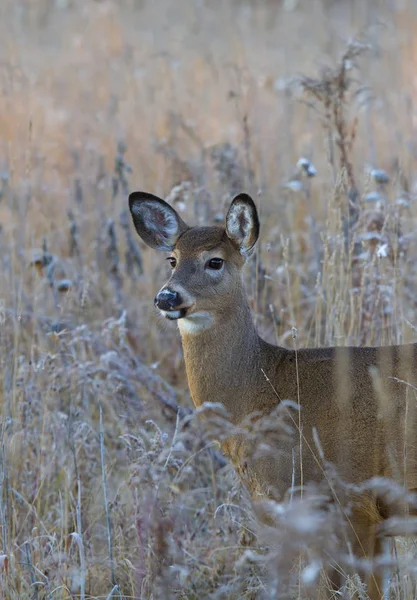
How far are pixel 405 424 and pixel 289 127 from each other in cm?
563

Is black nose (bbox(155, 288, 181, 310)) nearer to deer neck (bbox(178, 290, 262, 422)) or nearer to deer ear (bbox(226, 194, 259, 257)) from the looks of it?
deer neck (bbox(178, 290, 262, 422))

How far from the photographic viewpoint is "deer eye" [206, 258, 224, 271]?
13.7 ft

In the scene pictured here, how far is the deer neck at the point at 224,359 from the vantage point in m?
4.13

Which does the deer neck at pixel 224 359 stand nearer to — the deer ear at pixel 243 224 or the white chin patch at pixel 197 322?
the white chin patch at pixel 197 322

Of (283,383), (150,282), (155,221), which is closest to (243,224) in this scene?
(155,221)

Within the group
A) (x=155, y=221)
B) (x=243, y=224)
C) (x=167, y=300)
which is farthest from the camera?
(x=155, y=221)

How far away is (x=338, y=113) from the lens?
18.7ft

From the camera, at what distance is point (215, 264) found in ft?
13.8

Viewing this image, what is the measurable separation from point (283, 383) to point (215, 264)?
0.57m

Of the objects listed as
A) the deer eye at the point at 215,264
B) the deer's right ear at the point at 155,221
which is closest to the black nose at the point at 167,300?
the deer eye at the point at 215,264

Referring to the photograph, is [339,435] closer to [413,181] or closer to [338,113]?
[338,113]

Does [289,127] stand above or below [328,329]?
above

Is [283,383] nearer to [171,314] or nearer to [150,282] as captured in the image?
[171,314]

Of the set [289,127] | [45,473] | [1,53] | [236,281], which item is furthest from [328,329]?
[1,53]
